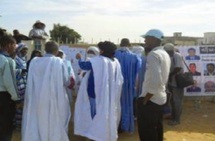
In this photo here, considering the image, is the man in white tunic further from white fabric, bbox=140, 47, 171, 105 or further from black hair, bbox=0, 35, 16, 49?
white fabric, bbox=140, 47, 171, 105

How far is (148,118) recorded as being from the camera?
17.1 ft

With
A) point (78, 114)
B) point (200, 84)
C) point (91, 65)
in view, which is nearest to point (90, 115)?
point (78, 114)

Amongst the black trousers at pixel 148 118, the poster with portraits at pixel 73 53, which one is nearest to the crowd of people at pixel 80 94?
the black trousers at pixel 148 118

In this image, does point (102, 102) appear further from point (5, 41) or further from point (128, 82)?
point (5, 41)

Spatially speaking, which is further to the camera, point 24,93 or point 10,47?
point 24,93

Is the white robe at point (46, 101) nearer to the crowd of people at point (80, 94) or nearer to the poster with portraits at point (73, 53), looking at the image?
the crowd of people at point (80, 94)

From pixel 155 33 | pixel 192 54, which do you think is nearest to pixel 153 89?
pixel 155 33

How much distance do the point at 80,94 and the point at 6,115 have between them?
→ 4.92 ft

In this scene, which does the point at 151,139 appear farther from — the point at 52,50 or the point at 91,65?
the point at 52,50

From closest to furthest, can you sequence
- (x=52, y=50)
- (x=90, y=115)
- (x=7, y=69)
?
(x=7, y=69) < (x=52, y=50) < (x=90, y=115)

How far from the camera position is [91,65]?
6.10 m

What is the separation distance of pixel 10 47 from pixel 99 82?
5.43 ft

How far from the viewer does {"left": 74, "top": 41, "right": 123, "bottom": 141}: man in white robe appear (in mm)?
6121

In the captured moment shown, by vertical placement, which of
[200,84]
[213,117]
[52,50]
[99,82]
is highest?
[52,50]
